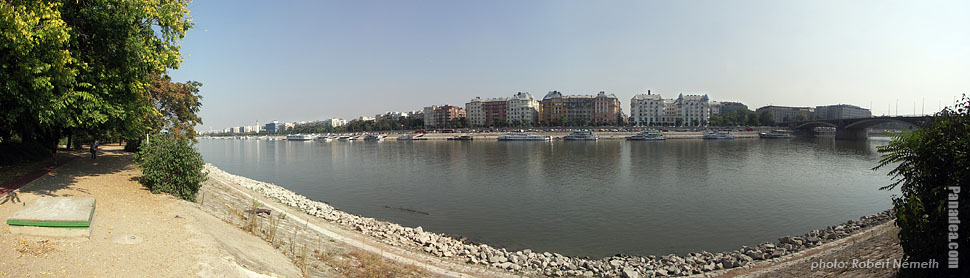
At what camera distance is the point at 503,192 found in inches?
950

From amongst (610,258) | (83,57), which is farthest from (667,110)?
(83,57)

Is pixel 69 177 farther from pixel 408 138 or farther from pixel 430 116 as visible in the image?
pixel 430 116

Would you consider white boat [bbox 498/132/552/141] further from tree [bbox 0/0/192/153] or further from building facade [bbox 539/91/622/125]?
tree [bbox 0/0/192/153]

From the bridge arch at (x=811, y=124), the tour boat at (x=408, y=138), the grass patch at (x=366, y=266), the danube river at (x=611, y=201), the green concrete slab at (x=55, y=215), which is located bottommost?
the danube river at (x=611, y=201)

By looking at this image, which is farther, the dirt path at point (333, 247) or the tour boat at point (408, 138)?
the tour boat at point (408, 138)

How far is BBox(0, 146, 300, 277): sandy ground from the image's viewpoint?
5.84 m

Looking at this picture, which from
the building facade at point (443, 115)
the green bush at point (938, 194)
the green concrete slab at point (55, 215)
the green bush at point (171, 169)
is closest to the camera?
the green bush at point (938, 194)

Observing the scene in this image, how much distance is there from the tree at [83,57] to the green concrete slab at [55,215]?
11.9ft

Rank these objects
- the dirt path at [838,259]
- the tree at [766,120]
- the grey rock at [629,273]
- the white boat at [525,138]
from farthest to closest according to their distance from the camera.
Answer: the tree at [766,120] → the white boat at [525,138] → the grey rock at [629,273] → the dirt path at [838,259]

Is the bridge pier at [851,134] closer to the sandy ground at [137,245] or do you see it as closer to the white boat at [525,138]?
the white boat at [525,138]

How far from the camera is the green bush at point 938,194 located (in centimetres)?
539

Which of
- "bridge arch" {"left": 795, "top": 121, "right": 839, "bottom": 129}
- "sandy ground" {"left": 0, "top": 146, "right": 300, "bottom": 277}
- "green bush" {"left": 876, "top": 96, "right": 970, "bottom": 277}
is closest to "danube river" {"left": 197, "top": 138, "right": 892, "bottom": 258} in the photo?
"green bush" {"left": 876, "top": 96, "right": 970, "bottom": 277}

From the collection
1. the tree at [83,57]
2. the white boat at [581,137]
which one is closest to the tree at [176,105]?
the tree at [83,57]

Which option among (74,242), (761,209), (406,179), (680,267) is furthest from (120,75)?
(761,209)
